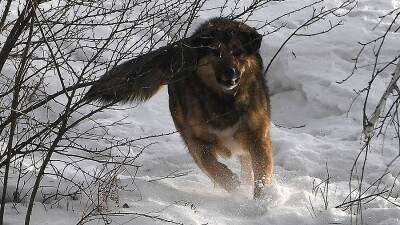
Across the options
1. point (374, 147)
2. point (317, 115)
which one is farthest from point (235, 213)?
point (317, 115)

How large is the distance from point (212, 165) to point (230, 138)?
28cm

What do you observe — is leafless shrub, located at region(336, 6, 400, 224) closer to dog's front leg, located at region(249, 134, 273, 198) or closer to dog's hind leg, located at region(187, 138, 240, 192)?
dog's front leg, located at region(249, 134, 273, 198)

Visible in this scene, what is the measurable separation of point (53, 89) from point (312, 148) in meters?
3.69

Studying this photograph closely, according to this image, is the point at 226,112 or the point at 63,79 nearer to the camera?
the point at 63,79

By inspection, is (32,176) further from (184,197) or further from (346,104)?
(346,104)

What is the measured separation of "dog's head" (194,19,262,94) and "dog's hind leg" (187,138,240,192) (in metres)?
0.50

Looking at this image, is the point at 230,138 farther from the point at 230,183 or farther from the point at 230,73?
the point at 230,73

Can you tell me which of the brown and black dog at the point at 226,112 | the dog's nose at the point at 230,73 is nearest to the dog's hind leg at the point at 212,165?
the brown and black dog at the point at 226,112

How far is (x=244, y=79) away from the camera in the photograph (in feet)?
16.4

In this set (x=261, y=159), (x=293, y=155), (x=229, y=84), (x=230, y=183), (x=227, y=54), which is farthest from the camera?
(x=293, y=155)

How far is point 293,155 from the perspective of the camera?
585cm

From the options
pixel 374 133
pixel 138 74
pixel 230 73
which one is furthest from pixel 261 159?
pixel 374 133

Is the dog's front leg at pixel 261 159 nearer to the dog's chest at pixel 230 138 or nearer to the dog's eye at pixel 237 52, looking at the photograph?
the dog's chest at pixel 230 138

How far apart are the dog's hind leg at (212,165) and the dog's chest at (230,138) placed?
0.29ft
